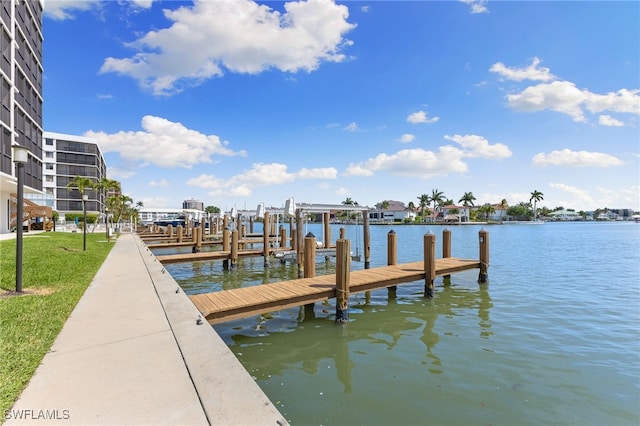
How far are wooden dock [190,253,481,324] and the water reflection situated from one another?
2.40ft

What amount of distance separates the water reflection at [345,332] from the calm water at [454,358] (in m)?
0.03

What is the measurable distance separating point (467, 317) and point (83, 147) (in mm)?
88492

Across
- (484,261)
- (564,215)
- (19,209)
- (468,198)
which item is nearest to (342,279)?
A: (19,209)

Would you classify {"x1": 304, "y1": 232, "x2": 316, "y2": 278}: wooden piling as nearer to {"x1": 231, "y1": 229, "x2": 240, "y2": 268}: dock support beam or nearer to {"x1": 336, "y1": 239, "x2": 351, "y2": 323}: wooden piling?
{"x1": 336, "y1": 239, "x2": 351, "y2": 323}: wooden piling

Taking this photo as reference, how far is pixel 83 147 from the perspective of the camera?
77438 mm

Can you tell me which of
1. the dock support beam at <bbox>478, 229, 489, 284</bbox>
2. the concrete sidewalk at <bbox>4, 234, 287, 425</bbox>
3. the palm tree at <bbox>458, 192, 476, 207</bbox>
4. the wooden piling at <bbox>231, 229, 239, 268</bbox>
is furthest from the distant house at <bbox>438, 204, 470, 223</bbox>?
the concrete sidewalk at <bbox>4, 234, 287, 425</bbox>

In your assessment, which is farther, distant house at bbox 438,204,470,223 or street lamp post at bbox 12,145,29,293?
distant house at bbox 438,204,470,223

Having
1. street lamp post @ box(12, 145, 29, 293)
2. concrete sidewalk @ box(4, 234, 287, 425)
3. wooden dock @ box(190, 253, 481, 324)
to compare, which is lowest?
wooden dock @ box(190, 253, 481, 324)

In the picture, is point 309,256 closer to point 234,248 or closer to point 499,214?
point 234,248

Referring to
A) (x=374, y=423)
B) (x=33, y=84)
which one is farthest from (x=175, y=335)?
(x=33, y=84)

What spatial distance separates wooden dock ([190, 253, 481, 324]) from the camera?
8391 millimetres

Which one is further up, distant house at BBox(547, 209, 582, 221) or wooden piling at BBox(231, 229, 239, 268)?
distant house at BBox(547, 209, 582, 221)

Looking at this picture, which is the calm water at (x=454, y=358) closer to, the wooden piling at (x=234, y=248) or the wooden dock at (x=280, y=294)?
the wooden dock at (x=280, y=294)

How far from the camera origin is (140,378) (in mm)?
4277
